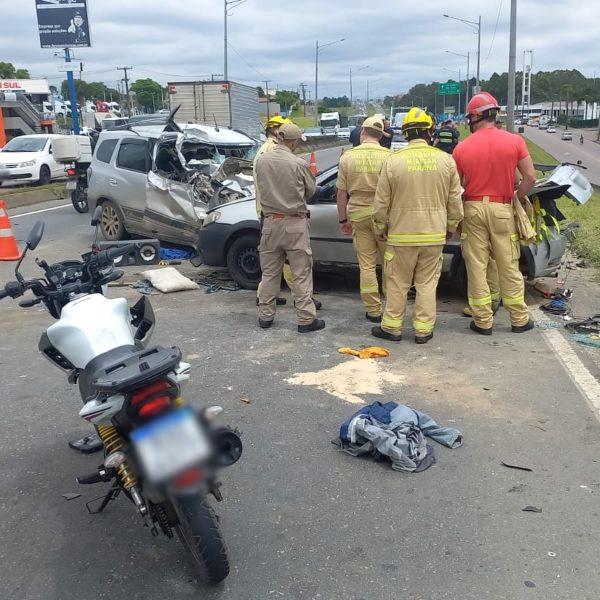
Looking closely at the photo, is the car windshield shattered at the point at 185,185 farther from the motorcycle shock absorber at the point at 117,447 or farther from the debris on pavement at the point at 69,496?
the motorcycle shock absorber at the point at 117,447

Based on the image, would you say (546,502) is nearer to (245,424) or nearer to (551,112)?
(245,424)

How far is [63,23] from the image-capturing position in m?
25.8

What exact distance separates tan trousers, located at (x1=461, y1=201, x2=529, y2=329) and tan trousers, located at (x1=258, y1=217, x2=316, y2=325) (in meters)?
1.49

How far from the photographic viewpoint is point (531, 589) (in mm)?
2746

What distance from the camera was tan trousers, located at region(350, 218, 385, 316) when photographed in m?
6.58

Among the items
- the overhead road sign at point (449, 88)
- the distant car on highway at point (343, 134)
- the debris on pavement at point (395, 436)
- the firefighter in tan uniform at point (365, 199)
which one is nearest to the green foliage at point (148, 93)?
the distant car on highway at point (343, 134)

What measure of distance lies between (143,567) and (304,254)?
3.72 m

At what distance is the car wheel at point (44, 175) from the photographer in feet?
66.0

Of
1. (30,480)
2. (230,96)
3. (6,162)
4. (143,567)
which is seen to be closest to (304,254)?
(30,480)

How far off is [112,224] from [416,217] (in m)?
6.18

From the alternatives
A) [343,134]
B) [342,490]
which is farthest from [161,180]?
[343,134]

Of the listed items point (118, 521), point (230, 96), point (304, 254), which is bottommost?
point (118, 521)

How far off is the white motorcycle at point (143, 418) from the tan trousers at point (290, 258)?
3.04m

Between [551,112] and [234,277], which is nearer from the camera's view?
[234,277]
